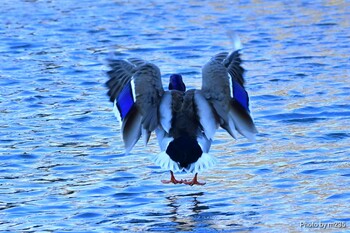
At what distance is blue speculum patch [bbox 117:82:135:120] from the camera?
8.57m

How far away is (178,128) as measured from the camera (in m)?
8.68

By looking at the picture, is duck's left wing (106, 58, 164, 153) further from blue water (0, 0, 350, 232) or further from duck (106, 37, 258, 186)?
blue water (0, 0, 350, 232)

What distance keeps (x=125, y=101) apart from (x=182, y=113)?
19.1 inches

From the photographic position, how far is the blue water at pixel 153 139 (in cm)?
848

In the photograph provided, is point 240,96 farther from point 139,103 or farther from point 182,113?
point 139,103

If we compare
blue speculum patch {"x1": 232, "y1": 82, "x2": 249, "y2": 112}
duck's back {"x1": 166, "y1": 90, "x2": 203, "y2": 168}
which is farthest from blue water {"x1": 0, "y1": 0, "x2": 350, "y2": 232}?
blue speculum patch {"x1": 232, "y1": 82, "x2": 249, "y2": 112}

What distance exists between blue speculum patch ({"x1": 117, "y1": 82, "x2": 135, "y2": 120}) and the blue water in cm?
58

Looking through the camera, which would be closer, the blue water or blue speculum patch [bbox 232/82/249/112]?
the blue water

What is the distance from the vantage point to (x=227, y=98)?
8.60 meters

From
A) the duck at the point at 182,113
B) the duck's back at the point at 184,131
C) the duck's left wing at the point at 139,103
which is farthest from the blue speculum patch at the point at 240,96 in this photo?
the duck's left wing at the point at 139,103

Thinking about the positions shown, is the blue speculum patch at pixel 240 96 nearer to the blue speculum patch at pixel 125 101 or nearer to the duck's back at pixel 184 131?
the duck's back at pixel 184 131

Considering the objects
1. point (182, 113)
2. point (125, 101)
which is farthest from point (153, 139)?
point (125, 101)

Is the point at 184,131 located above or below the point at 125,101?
below

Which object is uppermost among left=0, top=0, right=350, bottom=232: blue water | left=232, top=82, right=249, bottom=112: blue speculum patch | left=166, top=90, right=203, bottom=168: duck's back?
left=232, top=82, right=249, bottom=112: blue speculum patch
